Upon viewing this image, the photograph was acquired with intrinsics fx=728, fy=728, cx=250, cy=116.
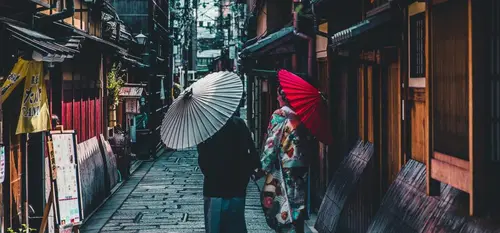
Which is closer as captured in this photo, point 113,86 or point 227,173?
point 227,173

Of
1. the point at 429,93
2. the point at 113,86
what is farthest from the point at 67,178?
the point at 113,86

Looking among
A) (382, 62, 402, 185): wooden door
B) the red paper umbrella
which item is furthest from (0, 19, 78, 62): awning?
(382, 62, 402, 185): wooden door

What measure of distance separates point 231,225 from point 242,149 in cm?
106

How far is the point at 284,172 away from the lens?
12242 mm

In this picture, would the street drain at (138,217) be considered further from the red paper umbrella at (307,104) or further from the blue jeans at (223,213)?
the blue jeans at (223,213)

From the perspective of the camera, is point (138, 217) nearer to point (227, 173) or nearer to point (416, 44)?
point (227, 173)

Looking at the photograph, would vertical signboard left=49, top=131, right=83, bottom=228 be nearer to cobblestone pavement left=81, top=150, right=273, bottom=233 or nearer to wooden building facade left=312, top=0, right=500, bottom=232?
cobblestone pavement left=81, top=150, right=273, bottom=233

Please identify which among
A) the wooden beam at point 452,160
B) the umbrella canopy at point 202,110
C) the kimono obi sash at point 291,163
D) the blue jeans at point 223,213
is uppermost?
the umbrella canopy at point 202,110

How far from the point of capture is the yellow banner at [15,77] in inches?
488

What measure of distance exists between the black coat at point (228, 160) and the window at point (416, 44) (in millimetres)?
2689

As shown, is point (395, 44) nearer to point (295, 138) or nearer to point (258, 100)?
point (295, 138)

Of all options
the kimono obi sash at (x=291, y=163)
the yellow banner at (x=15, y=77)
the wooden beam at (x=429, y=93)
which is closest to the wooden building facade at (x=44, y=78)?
the yellow banner at (x=15, y=77)

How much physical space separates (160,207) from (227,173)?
11.0 metres
